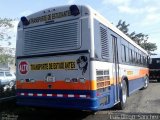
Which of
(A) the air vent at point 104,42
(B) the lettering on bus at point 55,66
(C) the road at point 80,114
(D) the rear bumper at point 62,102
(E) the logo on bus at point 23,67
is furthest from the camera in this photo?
(C) the road at point 80,114

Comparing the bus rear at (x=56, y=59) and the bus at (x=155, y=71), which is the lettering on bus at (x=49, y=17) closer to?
the bus rear at (x=56, y=59)

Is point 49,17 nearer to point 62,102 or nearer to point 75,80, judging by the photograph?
point 75,80

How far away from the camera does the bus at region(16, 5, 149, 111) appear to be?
8.69 metres

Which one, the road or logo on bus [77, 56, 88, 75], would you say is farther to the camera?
the road

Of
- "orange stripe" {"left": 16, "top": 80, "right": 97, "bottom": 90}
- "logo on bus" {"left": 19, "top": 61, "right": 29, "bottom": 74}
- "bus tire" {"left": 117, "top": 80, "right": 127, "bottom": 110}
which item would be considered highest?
"logo on bus" {"left": 19, "top": 61, "right": 29, "bottom": 74}

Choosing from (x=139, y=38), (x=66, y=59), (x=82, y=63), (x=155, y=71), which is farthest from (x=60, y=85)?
(x=139, y=38)

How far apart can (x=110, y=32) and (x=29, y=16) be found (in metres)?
2.72

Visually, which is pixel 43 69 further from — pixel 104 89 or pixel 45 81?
pixel 104 89

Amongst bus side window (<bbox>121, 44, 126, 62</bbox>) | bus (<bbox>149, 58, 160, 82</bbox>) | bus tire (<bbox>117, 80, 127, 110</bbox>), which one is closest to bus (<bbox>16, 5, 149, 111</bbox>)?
bus tire (<bbox>117, 80, 127, 110</bbox>)

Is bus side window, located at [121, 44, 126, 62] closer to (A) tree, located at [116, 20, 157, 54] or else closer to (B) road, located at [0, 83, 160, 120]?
(B) road, located at [0, 83, 160, 120]

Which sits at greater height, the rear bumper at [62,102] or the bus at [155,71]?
the bus at [155,71]

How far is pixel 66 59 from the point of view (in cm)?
902

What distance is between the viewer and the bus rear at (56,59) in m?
8.70

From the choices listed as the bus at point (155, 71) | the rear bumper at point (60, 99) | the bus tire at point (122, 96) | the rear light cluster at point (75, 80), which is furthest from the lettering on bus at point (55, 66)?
the bus at point (155, 71)
